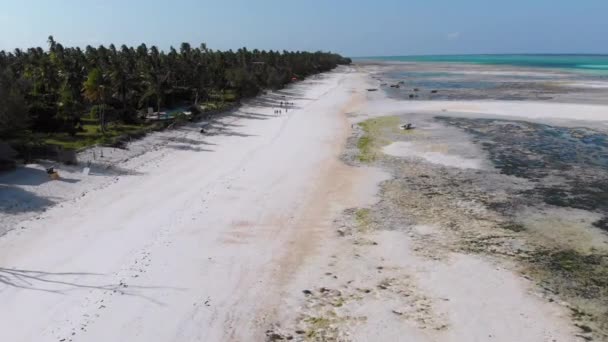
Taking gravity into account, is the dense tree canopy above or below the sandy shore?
above

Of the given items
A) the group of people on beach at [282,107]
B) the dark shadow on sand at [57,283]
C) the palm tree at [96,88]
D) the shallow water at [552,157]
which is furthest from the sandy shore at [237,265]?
the group of people on beach at [282,107]

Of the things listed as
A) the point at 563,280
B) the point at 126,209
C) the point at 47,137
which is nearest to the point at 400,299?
the point at 563,280

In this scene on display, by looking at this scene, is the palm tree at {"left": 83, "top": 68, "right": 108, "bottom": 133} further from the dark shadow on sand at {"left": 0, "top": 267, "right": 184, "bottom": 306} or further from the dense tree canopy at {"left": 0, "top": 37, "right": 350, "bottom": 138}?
the dark shadow on sand at {"left": 0, "top": 267, "right": 184, "bottom": 306}

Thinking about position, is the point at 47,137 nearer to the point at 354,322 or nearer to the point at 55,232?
the point at 55,232

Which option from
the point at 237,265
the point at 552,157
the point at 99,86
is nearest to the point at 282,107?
the point at 99,86

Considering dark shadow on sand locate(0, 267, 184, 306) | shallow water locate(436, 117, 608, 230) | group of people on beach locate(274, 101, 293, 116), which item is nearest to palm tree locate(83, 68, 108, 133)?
group of people on beach locate(274, 101, 293, 116)

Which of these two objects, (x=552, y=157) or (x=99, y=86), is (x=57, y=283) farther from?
(x=552, y=157)

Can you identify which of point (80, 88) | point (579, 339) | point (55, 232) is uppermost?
point (80, 88)

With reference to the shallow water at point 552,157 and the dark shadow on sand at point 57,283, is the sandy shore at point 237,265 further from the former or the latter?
the shallow water at point 552,157

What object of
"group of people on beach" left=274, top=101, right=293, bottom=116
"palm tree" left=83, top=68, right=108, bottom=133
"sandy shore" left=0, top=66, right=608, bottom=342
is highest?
"palm tree" left=83, top=68, right=108, bottom=133
